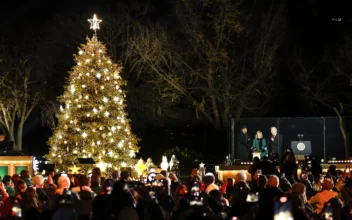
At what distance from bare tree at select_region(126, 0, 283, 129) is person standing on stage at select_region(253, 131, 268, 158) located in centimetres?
850

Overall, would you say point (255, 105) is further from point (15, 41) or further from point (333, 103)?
point (15, 41)

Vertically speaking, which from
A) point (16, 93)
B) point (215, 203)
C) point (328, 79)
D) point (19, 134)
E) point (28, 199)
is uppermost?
point (328, 79)

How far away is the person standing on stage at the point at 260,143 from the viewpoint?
123 ft

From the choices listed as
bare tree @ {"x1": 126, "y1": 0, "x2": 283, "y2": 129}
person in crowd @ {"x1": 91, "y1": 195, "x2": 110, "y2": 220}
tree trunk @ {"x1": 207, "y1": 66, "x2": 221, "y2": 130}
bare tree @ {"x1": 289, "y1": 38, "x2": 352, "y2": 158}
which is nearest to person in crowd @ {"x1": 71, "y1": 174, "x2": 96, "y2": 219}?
person in crowd @ {"x1": 91, "y1": 195, "x2": 110, "y2": 220}

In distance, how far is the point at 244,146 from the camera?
3806 cm

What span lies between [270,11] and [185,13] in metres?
4.66

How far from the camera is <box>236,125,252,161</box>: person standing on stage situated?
124 feet

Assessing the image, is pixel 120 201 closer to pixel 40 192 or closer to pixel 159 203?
pixel 159 203

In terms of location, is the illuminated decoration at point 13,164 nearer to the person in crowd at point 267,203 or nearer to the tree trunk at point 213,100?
the tree trunk at point 213,100

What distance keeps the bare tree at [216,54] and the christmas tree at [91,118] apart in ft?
42.5

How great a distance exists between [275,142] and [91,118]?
894 cm

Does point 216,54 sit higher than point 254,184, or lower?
higher

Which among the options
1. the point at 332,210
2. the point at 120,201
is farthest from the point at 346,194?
the point at 120,201

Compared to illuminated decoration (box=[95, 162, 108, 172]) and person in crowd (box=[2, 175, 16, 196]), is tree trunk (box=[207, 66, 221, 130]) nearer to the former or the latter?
illuminated decoration (box=[95, 162, 108, 172])
